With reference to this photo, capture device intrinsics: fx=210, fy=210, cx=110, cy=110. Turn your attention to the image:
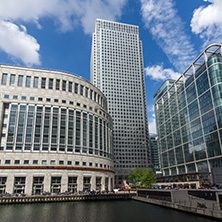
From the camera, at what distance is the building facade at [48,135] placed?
254 feet

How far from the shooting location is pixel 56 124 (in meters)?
87.2

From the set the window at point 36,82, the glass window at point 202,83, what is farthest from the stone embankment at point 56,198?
the glass window at point 202,83

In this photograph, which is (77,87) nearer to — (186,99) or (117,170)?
(186,99)

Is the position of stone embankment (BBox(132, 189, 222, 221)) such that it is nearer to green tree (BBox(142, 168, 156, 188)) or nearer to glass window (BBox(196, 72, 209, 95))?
green tree (BBox(142, 168, 156, 188))

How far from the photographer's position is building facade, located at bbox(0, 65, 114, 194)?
77.3 m

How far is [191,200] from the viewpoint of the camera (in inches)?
1729

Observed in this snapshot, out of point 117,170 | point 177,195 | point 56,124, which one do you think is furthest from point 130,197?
point 117,170

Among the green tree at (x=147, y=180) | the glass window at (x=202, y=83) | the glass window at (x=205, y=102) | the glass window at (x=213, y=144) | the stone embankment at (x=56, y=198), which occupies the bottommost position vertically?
the stone embankment at (x=56, y=198)

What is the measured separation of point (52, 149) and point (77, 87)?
3191 centimetres

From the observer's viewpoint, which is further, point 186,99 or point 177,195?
point 186,99

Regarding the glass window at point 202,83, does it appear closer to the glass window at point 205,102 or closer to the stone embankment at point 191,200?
the glass window at point 205,102

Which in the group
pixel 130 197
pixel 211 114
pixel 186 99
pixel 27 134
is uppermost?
pixel 186 99

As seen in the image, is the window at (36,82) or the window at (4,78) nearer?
the window at (4,78)

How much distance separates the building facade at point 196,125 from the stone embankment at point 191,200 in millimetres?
34730
